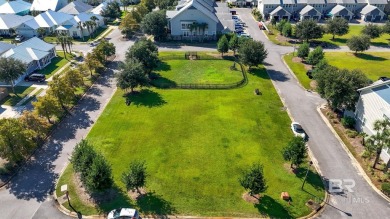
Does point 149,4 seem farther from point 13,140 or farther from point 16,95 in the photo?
point 13,140

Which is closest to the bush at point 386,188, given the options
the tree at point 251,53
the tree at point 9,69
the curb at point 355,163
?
the curb at point 355,163

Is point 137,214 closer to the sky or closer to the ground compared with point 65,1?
closer to the ground

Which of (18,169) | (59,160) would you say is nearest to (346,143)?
(59,160)

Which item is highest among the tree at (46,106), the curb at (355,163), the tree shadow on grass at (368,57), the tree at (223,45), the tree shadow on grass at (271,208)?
the tree at (223,45)

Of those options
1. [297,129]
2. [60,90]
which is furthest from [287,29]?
[60,90]

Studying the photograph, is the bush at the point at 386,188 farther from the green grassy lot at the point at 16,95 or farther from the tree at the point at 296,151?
the green grassy lot at the point at 16,95

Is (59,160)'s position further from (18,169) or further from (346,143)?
(346,143)
